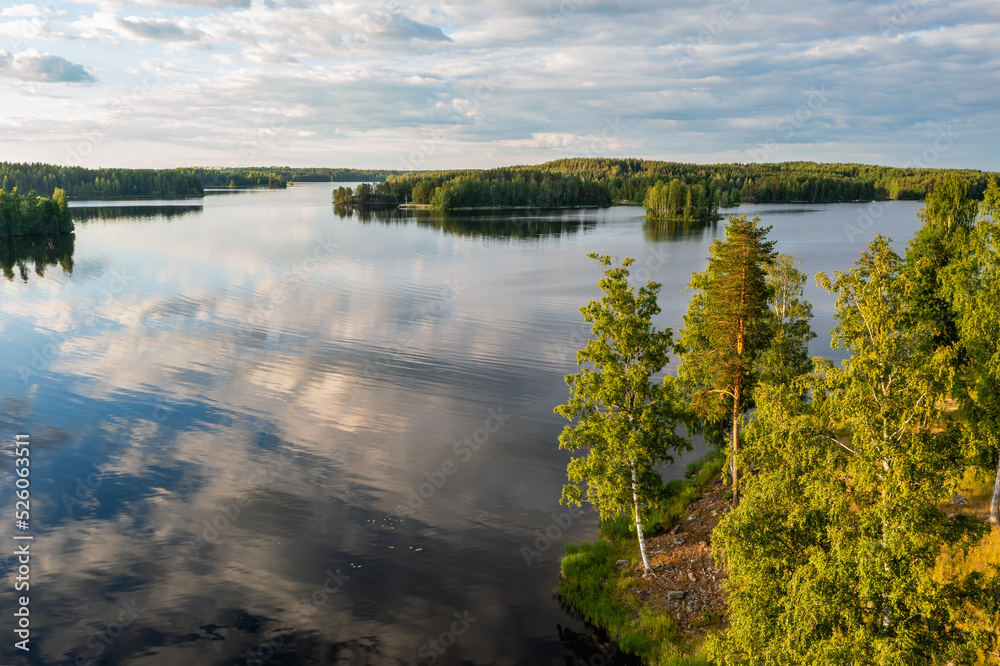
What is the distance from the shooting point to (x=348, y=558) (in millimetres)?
29828

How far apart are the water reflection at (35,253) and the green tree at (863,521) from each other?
121m

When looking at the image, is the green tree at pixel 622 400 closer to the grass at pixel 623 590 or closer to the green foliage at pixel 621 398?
the green foliage at pixel 621 398

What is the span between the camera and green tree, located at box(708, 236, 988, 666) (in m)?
13.5

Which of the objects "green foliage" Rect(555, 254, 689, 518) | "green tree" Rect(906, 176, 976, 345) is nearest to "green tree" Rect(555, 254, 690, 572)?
"green foliage" Rect(555, 254, 689, 518)

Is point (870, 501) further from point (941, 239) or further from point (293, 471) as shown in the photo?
point (293, 471)

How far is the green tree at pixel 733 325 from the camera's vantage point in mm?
29766

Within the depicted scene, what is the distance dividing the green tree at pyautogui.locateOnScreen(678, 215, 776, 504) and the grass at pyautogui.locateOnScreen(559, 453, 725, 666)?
14.0ft

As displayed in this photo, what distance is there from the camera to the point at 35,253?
132625 mm

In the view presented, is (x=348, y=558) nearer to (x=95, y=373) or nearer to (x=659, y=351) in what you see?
(x=659, y=351)

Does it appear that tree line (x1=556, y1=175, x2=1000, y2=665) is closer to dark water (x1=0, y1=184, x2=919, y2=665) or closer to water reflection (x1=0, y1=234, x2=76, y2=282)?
dark water (x1=0, y1=184, x2=919, y2=665)

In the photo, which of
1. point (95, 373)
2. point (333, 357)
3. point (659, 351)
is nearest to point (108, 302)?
point (95, 373)

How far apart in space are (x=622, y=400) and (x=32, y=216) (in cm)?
18474

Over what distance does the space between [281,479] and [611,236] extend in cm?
13329

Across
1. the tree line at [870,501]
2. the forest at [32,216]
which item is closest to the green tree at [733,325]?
the tree line at [870,501]
